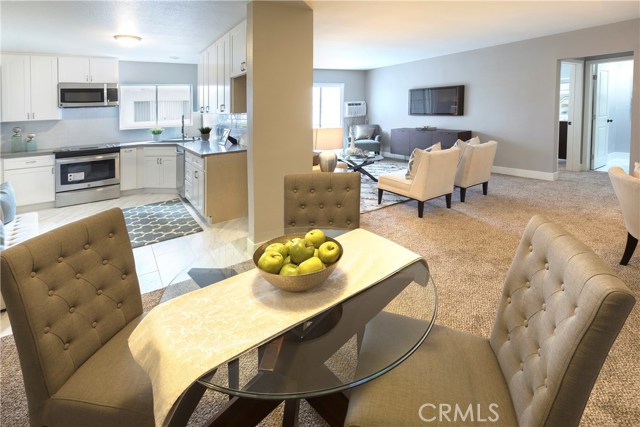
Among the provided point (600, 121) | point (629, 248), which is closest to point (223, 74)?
point (629, 248)

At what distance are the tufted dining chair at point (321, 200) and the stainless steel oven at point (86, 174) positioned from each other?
5.03 m

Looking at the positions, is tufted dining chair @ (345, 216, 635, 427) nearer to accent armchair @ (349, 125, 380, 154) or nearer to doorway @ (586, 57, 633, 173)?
doorway @ (586, 57, 633, 173)

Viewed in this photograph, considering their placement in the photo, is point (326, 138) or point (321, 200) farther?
point (326, 138)

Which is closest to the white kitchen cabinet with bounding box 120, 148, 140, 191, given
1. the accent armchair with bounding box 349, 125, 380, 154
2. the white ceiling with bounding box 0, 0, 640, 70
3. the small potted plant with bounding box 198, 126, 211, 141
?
the small potted plant with bounding box 198, 126, 211, 141

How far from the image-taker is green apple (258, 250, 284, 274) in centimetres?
129

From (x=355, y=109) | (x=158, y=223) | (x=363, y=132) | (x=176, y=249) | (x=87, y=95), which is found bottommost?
(x=176, y=249)

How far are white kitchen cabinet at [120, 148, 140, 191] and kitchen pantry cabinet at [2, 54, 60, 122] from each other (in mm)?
1199

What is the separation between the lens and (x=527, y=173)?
24.1 ft

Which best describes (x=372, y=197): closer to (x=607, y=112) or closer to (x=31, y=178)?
(x=31, y=178)

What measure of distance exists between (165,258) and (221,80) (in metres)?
2.65

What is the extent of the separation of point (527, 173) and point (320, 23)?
473 centimetres

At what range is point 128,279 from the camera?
63.4 inches

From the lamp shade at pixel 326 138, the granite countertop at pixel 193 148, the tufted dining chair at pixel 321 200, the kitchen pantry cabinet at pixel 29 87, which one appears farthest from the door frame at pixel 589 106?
the kitchen pantry cabinet at pixel 29 87

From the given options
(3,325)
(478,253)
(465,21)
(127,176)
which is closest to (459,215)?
(478,253)
